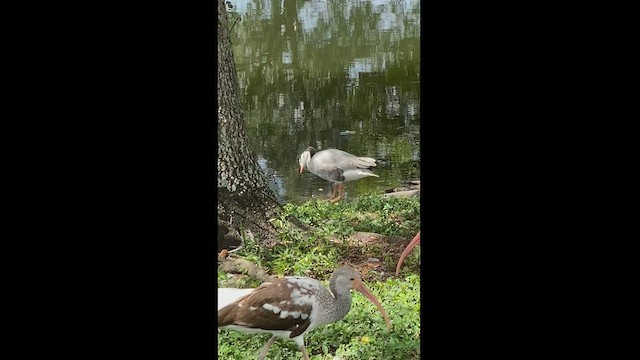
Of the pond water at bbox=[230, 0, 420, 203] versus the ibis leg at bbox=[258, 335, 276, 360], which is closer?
the ibis leg at bbox=[258, 335, 276, 360]

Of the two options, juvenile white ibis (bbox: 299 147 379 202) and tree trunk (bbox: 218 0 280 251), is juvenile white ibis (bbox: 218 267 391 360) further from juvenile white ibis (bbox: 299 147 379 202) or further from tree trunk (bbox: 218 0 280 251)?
juvenile white ibis (bbox: 299 147 379 202)

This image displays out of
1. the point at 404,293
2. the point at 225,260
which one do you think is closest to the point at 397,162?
the point at 404,293

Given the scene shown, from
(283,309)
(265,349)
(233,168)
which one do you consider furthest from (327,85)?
(265,349)

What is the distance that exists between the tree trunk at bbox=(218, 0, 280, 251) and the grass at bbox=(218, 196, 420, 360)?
0.05m

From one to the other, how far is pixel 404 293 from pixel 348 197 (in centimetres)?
34

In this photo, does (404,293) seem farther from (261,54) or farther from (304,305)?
(261,54)

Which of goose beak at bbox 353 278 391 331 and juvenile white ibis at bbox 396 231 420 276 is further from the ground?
juvenile white ibis at bbox 396 231 420 276

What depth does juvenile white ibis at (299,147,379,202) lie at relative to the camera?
3.07 metres

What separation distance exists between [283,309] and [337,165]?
470 millimetres

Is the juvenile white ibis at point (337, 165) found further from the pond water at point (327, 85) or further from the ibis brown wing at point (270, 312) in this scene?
the ibis brown wing at point (270, 312)

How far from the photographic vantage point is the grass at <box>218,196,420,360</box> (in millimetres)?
2977

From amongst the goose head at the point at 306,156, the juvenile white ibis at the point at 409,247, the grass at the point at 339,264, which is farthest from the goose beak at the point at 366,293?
the goose head at the point at 306,156

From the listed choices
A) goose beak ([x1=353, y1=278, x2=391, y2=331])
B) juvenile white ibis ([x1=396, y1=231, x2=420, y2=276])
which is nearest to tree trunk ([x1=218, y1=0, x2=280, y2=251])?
goose beak ([x1=353, y1=278, x2=391, y2=331])

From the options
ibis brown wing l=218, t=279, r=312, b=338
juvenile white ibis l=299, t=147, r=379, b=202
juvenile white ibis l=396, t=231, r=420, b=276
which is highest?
juvenile white ibis l=299, t=147, r=379, b=202
